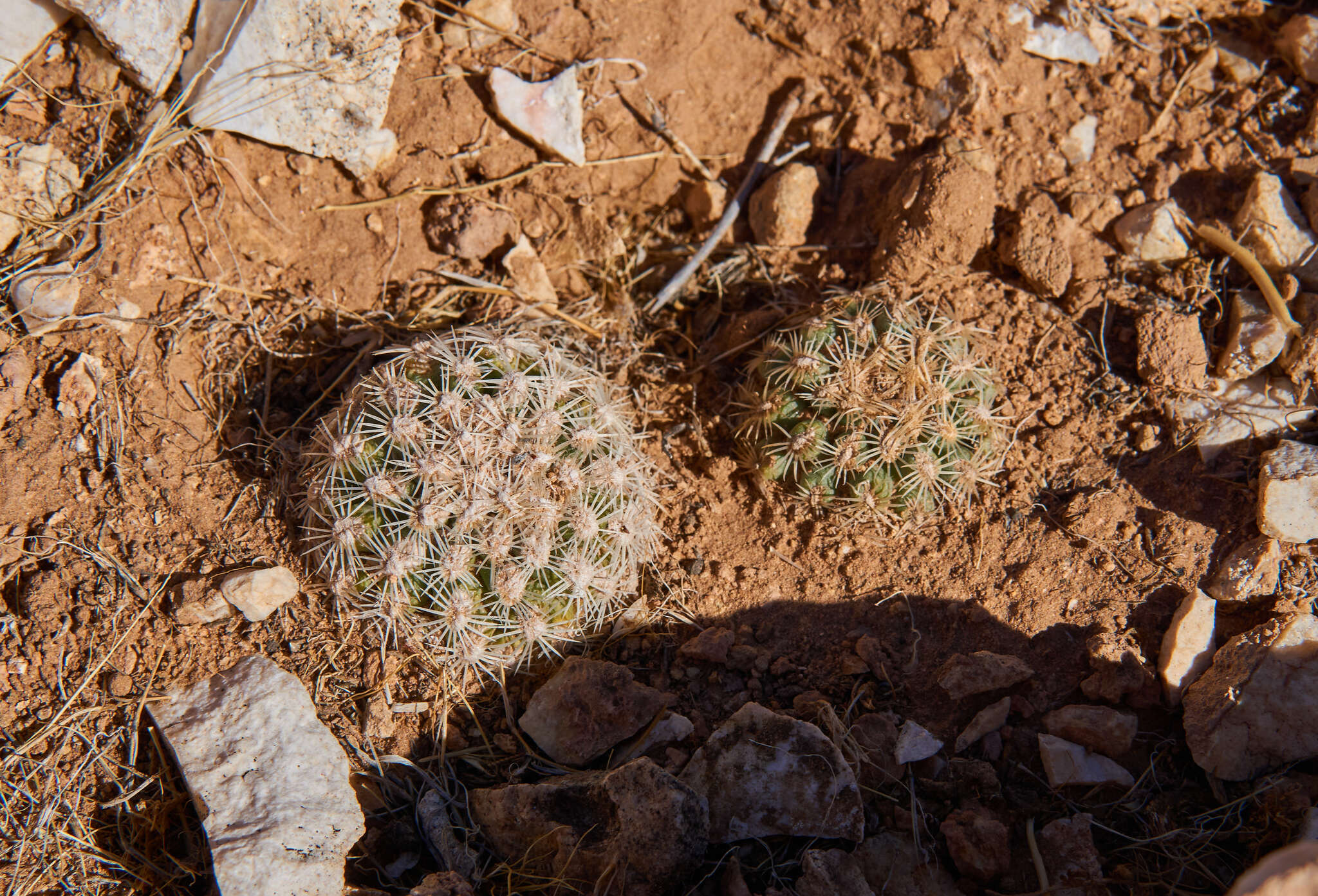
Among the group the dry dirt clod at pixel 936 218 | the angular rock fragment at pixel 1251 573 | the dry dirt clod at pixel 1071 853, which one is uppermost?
the dry dirt clod at pixel 936 218

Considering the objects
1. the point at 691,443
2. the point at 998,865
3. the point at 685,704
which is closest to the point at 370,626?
the point at 685,704

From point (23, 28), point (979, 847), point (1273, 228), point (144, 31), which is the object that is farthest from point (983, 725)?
point (23, 28)

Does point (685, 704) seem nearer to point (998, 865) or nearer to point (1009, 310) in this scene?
point (998, 865)

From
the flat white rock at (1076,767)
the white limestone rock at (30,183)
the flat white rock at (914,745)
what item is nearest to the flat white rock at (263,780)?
the flat white rock at (914,745)

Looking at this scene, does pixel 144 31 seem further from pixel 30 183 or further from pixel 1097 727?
pixel 1097 727

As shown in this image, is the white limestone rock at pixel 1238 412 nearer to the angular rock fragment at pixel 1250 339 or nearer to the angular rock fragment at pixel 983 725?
the angular rock fragment at pixel 1250 339

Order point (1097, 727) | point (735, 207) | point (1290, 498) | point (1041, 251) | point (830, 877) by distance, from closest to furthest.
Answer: point (830, 877) < point (1097, 727) < point (1290, 498) < point (1041, 251) < point (735, 207)
